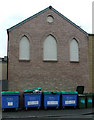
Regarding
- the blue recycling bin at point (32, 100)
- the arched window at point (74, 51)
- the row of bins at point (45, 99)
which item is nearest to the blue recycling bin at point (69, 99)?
the row of bins at point (45, 99)

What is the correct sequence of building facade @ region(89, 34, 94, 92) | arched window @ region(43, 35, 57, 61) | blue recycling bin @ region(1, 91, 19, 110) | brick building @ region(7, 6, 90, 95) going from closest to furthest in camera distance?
blue recycling bin @ region(1, 91, 19, 110) < brick building @ region(7, 6, 90, 95) < arched window @ region(43, 35, 57, 61) < building facade @ region(89, 34, 94, 92)

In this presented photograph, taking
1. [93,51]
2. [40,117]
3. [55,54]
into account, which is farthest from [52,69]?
[40,117]

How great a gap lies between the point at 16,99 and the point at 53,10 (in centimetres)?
784

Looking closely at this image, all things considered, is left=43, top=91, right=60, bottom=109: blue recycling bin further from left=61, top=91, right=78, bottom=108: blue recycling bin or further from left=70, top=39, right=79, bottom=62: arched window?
left=70, top=39, right=79, bottom=62: arched window

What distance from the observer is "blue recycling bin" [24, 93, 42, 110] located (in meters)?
13.6

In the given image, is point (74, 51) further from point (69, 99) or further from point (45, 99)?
point (45, 99)

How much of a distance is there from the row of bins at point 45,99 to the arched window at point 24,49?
3.16 m

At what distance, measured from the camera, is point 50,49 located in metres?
16.5

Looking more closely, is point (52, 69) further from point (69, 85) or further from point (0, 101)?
point (0, 101)

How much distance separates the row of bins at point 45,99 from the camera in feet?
43.6

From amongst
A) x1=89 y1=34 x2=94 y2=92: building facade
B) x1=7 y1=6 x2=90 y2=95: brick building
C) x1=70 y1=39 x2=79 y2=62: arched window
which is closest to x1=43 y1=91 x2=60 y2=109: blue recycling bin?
x1=7 y1=6 x2=90 y2=95: brick building

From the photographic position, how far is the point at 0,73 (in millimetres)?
18047

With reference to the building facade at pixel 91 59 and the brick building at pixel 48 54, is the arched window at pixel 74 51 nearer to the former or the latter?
the brick building at pixel 48 54

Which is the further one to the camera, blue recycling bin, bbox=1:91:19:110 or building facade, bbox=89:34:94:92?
building facade, bbox=89:34:94:92
